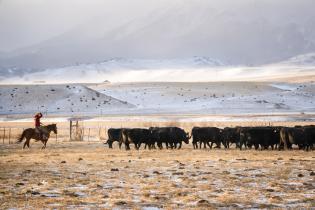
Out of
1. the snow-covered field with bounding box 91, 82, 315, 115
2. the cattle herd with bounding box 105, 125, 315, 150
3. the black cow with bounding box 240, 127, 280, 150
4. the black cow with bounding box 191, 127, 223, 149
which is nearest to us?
the cattle herd with bounding box 105, 125, 315, 150

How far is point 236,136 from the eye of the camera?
126 feet

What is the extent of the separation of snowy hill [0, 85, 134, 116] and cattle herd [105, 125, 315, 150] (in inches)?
2458

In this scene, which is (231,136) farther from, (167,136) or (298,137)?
(298,137)

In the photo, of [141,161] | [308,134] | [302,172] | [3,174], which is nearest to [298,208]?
[302,172]

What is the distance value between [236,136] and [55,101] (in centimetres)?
7512

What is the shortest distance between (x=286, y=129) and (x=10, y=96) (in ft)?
272

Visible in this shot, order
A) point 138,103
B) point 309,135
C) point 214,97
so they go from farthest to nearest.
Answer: point 214,97 → point 138,103 → point 309,135

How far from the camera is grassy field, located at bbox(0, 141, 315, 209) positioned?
48.0 feet

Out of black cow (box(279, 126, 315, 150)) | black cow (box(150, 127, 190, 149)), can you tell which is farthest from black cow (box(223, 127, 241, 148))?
black cow (box(279, 126, 315, 150))

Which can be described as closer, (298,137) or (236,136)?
(298,137)

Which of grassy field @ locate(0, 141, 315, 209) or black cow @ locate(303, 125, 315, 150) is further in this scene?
black cow @ locate(303, 125, 315, 150)

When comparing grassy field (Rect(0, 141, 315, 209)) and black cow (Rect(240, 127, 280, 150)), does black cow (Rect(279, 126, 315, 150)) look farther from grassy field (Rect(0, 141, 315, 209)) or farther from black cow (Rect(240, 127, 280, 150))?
grassy field (Rect(0, 141, 315, 209))

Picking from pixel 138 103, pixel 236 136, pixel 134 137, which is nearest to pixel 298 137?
pixel 236 136

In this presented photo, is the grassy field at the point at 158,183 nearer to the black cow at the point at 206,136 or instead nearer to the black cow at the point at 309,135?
the black cow at the point at 309,135
